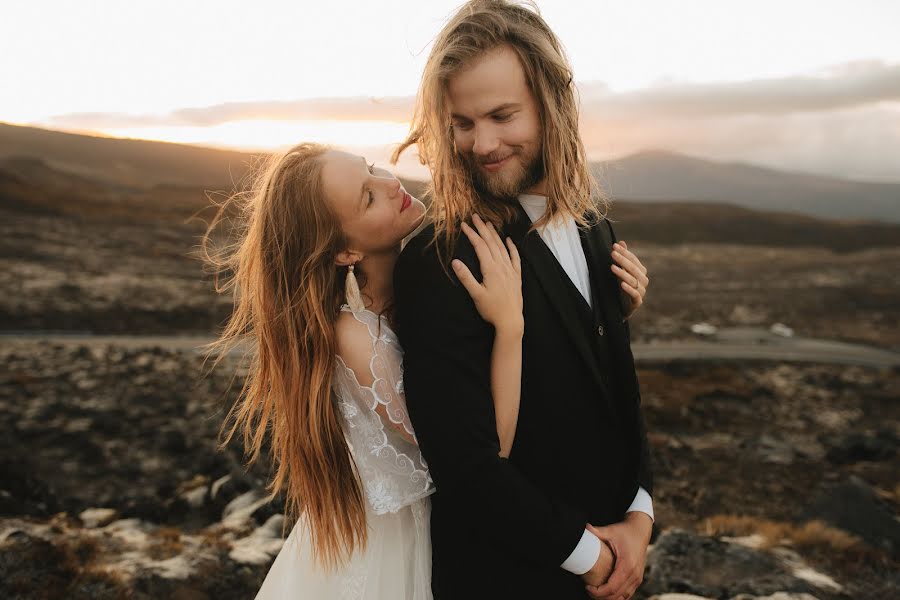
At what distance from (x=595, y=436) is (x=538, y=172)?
34.3 inches

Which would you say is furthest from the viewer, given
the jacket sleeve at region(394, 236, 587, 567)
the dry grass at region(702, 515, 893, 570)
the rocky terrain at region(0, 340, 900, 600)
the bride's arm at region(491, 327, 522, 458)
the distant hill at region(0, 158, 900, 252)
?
the distant hill at region(0, 158, 900, 252)

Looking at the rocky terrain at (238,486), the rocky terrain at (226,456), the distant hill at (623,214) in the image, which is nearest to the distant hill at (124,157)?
the distant hill at (623,214)

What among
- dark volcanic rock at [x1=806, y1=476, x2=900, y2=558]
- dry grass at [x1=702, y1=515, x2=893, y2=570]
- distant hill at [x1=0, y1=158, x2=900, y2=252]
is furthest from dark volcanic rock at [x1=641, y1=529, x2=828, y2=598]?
distant hill at [x1=0, y1=158, x2=900, y2=252]

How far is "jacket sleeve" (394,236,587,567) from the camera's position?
160cm

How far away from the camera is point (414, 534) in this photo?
2191 mm

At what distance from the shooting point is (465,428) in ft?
5.21

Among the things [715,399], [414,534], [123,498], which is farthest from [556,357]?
[715,399]

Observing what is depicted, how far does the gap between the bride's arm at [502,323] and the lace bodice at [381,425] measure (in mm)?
327

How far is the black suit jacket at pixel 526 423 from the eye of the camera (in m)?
1.61

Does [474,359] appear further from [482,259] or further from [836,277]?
[836,277]

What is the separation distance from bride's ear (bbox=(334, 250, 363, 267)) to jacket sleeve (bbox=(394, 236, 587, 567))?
1.39 ft

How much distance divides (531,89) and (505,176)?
30 cm

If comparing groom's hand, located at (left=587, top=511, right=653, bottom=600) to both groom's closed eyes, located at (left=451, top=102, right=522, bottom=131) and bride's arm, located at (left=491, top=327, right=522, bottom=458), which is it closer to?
bride's arm, located at (left=491, top=327, right=522, bottom=458)

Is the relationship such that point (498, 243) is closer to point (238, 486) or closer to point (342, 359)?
point (342, 359)
